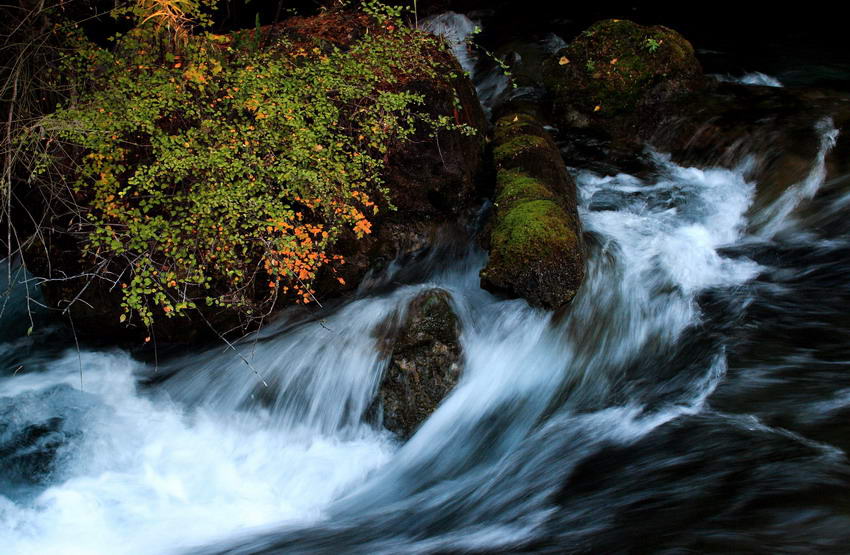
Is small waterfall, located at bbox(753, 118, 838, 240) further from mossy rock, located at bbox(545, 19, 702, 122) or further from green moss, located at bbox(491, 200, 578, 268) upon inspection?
green moss, located at bbox(491, 200, 578, 268)

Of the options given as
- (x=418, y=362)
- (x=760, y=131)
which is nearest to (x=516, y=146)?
(x=418, y=362)

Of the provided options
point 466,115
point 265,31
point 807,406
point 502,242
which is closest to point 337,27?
point 265,31

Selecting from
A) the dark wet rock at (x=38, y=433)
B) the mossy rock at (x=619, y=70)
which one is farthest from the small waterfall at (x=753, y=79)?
the dark wet rock at (x=38, y=433)

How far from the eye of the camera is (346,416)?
4848 mm

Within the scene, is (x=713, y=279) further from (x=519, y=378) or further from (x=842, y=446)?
(x=842, y=446)

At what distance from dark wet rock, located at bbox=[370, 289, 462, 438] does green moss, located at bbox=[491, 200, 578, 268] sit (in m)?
0.66

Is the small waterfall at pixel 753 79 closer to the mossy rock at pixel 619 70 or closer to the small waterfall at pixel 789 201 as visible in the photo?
the mossy rock at pixel 619 70

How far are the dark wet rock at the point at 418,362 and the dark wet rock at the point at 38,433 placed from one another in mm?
2286

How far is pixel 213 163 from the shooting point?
14.0ft

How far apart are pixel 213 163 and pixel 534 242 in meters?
2.47

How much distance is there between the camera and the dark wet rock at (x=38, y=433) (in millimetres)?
4297

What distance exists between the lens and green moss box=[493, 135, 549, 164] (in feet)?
20.1

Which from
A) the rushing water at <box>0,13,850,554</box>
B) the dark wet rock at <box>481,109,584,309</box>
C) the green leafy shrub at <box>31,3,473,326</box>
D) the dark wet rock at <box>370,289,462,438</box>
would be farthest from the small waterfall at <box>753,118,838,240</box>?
the green leafy shrub at <box>31,3,473,326</box>

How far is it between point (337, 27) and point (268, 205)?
2.60 metres
